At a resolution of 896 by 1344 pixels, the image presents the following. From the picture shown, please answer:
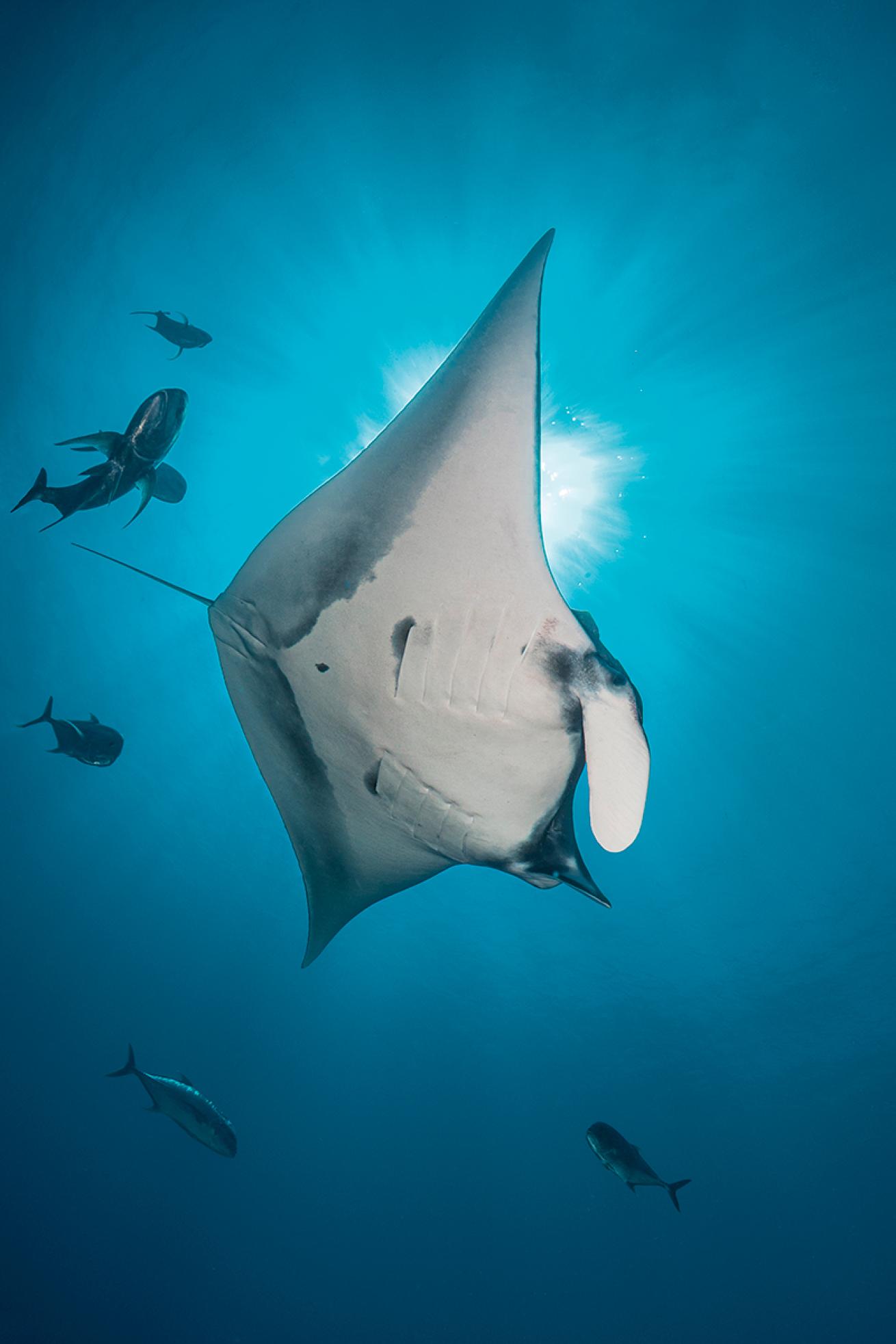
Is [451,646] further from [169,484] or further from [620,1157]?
[620,1157]

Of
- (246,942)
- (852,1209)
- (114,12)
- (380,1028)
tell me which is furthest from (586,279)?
(852,1209)

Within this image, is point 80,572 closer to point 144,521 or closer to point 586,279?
point 144,521

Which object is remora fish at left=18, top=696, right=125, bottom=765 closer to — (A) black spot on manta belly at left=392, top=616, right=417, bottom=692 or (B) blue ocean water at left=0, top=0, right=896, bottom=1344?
(A) black spot on manta belly at left=392, top=616, right=417, bottom=692

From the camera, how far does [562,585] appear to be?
305 inches

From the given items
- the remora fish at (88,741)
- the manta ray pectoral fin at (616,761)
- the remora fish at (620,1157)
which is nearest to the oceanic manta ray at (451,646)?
the manta ray pectoral fin at (616,761)

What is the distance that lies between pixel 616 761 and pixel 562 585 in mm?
6268

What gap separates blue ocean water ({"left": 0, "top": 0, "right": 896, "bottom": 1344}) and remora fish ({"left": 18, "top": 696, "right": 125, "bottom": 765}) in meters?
4.59

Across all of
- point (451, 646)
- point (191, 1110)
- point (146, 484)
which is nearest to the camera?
point (451, 646)

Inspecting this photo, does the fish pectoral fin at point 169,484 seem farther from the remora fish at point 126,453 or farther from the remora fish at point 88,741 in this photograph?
the remora fish at point 88,741

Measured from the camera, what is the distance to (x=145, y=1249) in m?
22.8

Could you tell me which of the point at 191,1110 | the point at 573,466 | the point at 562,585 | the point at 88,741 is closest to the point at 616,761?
the point at 88,741

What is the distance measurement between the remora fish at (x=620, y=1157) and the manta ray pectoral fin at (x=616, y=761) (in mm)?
4718

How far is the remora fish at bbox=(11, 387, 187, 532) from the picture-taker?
3.11 m

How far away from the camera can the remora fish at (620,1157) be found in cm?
502
